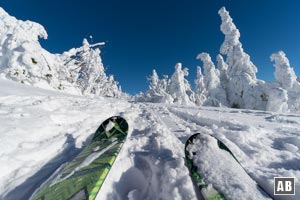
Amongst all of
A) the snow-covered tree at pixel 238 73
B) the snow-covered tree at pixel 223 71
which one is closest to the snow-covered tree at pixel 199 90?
the snow-covered tree at pixel 223 71

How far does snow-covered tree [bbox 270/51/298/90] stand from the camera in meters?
24.5

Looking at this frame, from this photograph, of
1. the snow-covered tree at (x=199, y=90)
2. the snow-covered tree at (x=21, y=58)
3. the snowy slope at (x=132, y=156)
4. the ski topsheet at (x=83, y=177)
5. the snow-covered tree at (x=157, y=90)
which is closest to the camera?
the ski topsheet at (x=83, y=177)

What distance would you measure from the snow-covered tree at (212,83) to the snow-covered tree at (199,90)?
2.70 m

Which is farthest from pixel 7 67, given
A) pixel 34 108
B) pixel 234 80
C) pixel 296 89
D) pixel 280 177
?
pixel 296 89

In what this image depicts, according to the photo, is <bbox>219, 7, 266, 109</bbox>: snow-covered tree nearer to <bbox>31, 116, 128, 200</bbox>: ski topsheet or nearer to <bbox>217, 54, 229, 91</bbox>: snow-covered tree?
<bbox>217, 54, 229, 91</bbox>: snow-covered tree

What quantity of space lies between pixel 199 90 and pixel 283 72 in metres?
19.9

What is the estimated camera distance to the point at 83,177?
7.12 feet

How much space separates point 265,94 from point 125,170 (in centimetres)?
2874

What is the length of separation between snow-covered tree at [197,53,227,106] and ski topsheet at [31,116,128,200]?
29235mm

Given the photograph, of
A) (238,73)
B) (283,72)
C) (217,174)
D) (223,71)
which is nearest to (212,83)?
(223,71)

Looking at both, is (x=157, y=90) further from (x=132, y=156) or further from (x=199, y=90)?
A: (x=132, y=156)

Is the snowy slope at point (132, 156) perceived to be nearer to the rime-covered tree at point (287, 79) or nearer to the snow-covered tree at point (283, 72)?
the rime-covered tree at point (287, 79)

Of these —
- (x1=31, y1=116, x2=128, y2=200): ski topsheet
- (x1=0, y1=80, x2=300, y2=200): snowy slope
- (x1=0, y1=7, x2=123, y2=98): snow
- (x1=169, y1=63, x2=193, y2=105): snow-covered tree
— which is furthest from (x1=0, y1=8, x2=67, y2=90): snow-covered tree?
(x1=169, y1=63, x2=193, y2=105): snow-covered tree

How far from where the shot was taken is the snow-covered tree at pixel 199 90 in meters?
41.1
